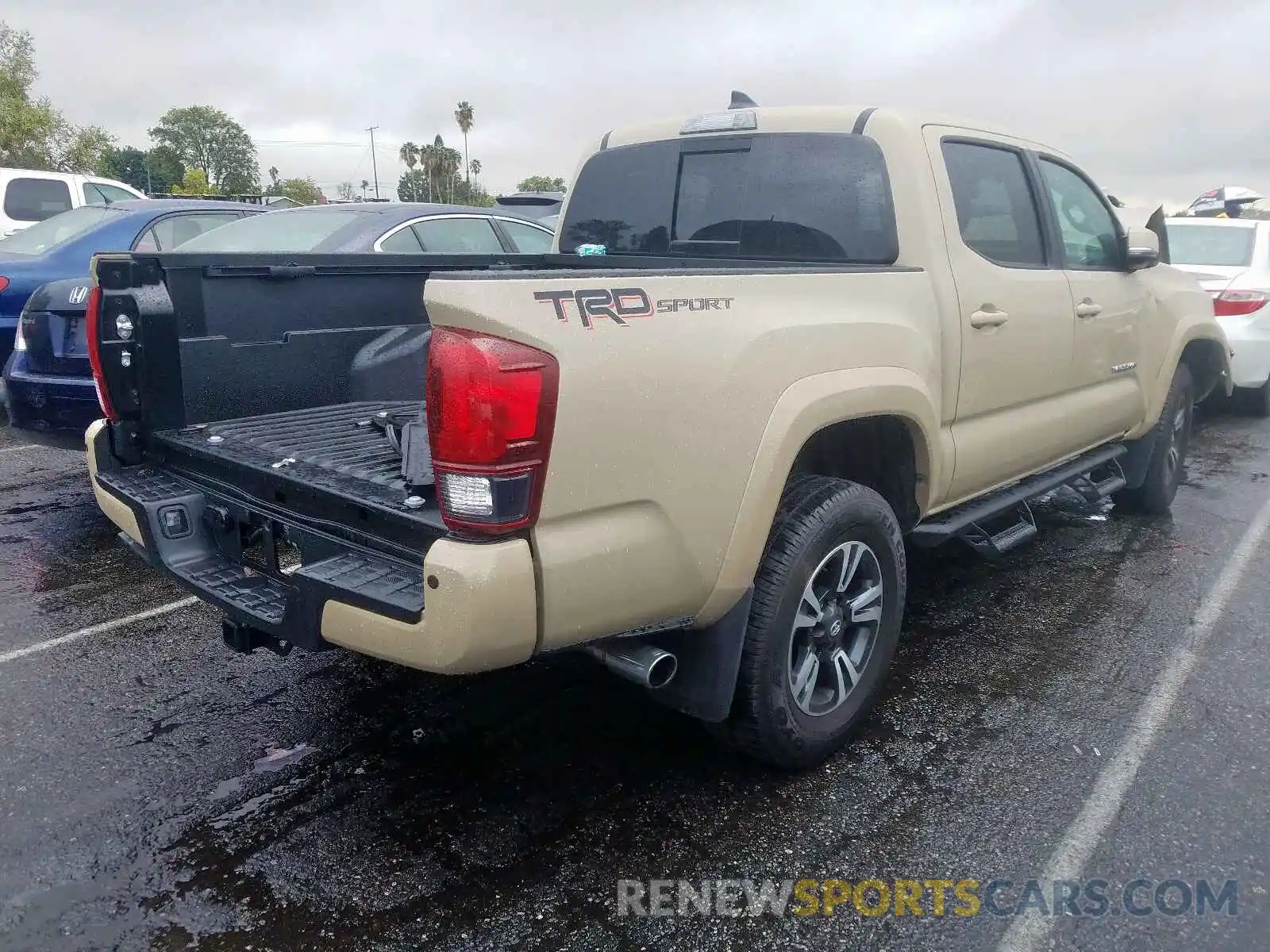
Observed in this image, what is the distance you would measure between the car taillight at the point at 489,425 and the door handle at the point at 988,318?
1960mm

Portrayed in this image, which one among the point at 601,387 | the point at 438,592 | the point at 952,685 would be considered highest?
the point at 601,387

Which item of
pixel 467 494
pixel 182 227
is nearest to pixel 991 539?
pixel 467 494

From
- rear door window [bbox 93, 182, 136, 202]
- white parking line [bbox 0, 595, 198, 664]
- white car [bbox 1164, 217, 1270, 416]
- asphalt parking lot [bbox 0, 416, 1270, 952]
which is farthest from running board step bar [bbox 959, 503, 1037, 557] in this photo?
rear door window [bbox 93, 182, 136, 202]

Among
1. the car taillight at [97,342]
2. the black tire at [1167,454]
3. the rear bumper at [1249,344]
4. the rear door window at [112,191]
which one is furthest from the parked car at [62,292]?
the rear bumper at [1249,344]

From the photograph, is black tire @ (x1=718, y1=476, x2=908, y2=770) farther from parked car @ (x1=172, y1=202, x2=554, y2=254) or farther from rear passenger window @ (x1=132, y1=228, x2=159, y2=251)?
rear passenger window @ (x1=132, y1=228, x2=159, y2=251)

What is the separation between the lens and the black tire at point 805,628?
283 cm

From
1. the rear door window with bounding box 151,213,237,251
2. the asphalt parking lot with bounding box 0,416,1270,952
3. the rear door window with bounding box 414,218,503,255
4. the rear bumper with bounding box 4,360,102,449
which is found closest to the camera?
the asphalt parking lot with bounding box 0,416,1270,952

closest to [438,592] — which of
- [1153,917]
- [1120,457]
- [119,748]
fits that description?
[119,748]

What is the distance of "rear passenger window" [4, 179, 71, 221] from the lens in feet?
35.9

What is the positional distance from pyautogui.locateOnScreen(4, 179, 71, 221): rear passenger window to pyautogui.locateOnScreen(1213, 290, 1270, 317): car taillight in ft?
37.8

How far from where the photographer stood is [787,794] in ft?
10.0

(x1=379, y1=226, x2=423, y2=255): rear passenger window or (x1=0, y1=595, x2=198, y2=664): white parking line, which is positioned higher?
(x1=379, y1=226, x2=423, y2=255): rear passenger window

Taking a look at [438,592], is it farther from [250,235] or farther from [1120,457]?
[250,235]

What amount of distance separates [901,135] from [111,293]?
2.68m
